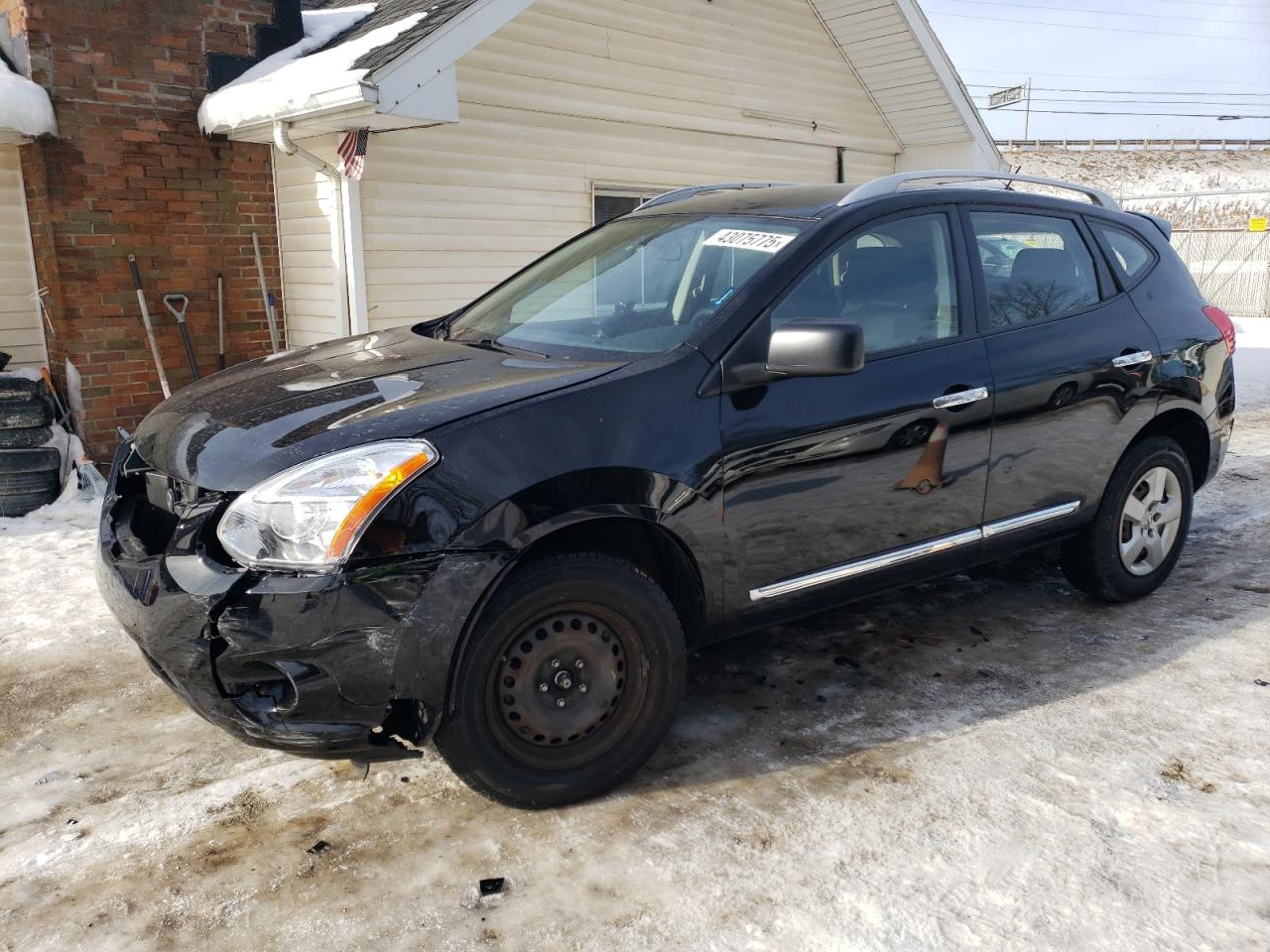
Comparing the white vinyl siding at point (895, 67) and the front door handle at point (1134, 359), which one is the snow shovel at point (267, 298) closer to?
the front door handle at point (1134, 359)

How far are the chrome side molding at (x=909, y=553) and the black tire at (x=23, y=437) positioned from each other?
17.6 feet

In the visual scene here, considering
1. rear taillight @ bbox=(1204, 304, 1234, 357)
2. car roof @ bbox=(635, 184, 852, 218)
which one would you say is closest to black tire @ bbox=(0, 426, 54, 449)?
car roof @ bbox=(635, 184, 852, 218)

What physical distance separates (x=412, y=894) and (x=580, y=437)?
129 centimetres

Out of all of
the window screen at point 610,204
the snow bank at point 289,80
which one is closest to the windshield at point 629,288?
the snow bank at point 289,80

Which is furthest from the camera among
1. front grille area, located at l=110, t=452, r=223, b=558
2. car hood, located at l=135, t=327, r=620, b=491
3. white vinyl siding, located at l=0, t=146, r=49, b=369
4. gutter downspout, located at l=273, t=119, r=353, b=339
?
white vinyl siding, located at l=0, t=146, r=49, b=369

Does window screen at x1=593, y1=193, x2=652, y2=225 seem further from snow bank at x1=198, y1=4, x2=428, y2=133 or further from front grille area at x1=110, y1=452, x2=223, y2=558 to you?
front grille area at x1=110, y1=452, x2=223, y2=558

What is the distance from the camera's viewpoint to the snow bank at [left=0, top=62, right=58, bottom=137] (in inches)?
246

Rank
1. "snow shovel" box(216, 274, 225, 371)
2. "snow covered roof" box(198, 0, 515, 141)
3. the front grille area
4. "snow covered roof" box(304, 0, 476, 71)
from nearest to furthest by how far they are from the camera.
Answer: the front grille area → "snow covered roof" box(198, 0, 515, 141) → "snow covered roof" box(304, 0, 476, 71) → "snow shovel" box(216, 274, 225, 371)

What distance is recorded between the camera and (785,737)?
11.5 feet

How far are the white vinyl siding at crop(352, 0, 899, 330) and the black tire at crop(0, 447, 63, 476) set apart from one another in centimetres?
221

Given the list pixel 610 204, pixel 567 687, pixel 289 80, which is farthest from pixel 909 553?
pixel 610 204

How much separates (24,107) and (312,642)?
215 inches

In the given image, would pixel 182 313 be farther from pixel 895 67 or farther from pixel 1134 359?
pixel 895 67

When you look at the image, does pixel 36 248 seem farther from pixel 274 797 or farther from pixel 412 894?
pixel 412 894
